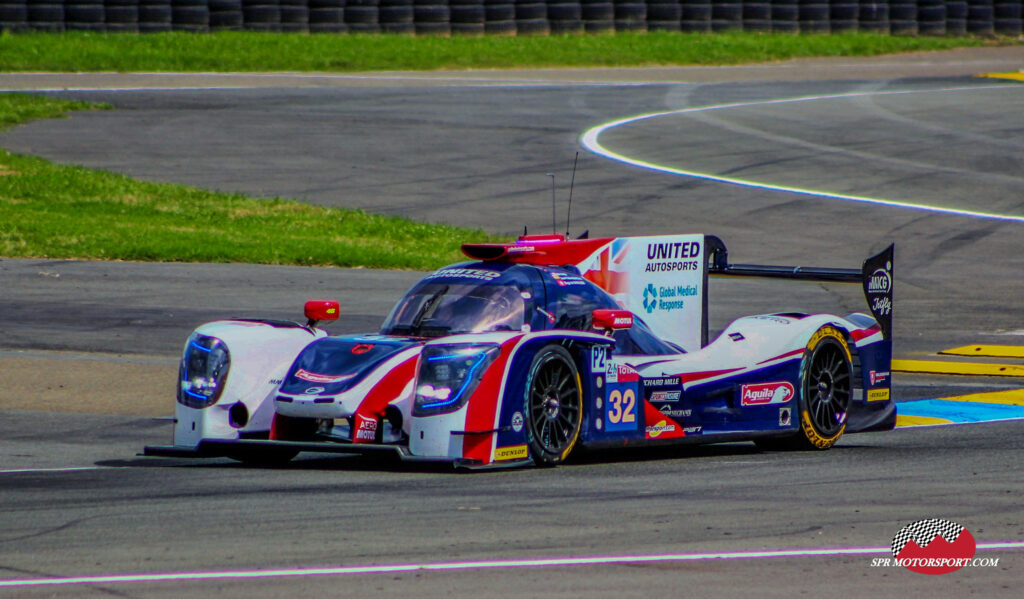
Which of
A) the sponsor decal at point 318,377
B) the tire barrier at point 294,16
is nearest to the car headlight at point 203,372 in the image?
the sponsor decal at point 318,377

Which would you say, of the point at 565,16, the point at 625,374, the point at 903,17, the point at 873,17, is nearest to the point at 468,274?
the point at 625,374

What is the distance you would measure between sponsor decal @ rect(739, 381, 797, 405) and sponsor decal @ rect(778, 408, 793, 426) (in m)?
0.06

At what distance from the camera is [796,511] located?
7.64 m

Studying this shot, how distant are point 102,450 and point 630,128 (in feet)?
72.0

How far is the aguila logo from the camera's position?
21.2 feet

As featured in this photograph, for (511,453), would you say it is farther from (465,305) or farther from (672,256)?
(672,256)

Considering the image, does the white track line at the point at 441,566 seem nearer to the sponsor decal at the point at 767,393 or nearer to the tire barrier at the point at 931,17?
the sponsor decal at the point at 767,393

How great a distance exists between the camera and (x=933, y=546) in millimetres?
6805

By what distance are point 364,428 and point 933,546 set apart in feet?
10.8

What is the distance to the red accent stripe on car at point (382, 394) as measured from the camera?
28.8 feet

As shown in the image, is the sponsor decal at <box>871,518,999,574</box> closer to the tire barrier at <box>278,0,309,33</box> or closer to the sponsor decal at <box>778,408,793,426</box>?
the sponsor decal at <box>778,408,793,426</box>

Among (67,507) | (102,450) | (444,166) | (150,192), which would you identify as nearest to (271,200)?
(150,192)

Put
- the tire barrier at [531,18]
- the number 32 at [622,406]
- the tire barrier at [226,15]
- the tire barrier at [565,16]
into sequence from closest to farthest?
the number 32 at [622,406], the tire barrier at [226,15], the tire barrier at [531,18], the tire barrier at [565,16]

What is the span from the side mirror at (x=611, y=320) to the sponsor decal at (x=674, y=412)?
0.58 meters
